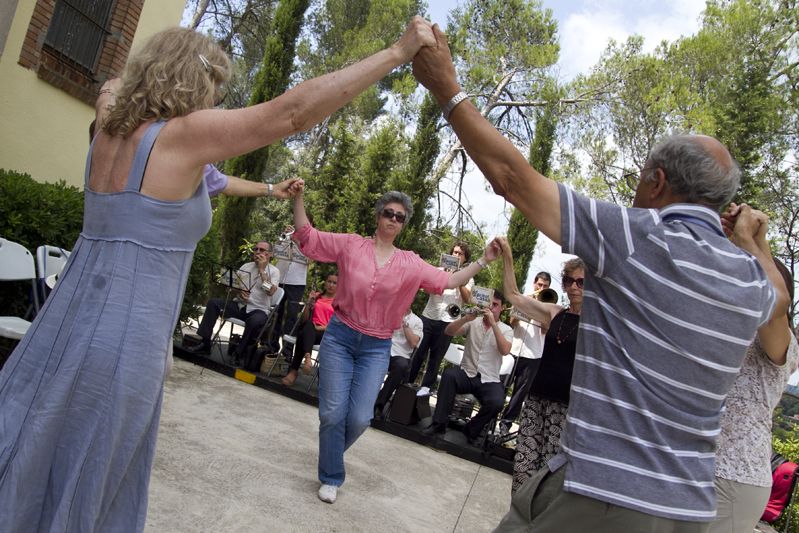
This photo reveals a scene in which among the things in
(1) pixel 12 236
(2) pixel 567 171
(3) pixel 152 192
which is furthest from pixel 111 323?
(2) pixel 567 171

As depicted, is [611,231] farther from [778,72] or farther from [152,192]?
[778,72]

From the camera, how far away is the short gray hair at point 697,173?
5.56ft

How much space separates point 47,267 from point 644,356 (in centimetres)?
470

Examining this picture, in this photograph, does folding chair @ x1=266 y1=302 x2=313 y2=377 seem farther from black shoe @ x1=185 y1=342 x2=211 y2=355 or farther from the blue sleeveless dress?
the blue sleeveless dress

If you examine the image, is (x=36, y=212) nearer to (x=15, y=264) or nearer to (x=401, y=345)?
(x=15, y=264)

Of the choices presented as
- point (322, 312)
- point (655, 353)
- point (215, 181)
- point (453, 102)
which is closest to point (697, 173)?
point (655, 353)

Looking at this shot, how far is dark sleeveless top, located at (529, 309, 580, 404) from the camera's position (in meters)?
3.96

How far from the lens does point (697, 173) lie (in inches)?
66.8

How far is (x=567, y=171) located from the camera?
20484 mm

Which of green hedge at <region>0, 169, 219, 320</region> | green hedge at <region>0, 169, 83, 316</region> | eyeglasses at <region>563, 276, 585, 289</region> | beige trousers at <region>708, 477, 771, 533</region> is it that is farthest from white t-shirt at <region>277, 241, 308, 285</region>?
beige trousers at <region>708, 477, 771, 533</region>

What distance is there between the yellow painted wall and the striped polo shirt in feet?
21.7

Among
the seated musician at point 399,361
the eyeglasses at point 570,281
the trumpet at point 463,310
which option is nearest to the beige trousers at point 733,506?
the eyeglasses at point 570,281

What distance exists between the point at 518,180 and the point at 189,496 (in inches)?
119

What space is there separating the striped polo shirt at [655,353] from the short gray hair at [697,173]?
15 centimetres
